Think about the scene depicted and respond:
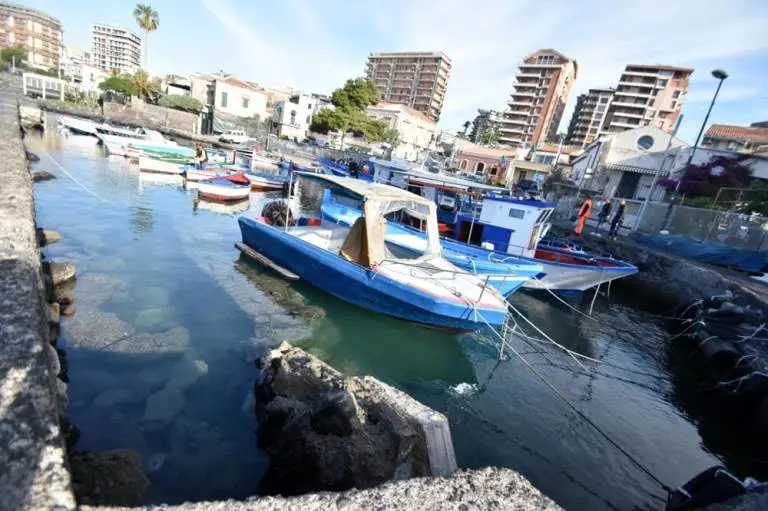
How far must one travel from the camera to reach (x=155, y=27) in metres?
64.4

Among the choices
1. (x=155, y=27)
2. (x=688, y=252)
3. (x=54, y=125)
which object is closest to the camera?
(x=688, y=252)

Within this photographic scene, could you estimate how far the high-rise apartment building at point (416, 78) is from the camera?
300 feet

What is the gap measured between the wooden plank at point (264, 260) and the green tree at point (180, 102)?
50.6 metres

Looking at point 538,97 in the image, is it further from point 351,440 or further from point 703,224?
point 351,440

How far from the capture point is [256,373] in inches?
240

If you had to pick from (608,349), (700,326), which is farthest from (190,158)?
(700,326)

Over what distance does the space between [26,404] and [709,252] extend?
65.2 ft

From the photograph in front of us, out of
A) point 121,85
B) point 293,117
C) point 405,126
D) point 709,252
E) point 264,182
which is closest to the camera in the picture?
point 709,252

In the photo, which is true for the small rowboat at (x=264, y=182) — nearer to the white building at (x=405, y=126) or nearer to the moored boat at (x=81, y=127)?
the moored boat at (x=81, y=127)

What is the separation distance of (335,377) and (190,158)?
27081 mm

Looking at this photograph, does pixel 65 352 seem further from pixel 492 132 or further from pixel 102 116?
pixel 492 132

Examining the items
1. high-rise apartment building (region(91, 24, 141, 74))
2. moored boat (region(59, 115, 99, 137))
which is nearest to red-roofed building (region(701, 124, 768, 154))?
moored boat (region(59, 115, 99, 137))

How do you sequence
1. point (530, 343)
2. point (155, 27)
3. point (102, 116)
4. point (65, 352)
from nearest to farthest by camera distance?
point (65, 352) < point (530, 343) < point (102, 116) < point (155, 27)

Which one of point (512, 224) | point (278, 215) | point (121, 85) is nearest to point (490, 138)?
point (121, 85)
